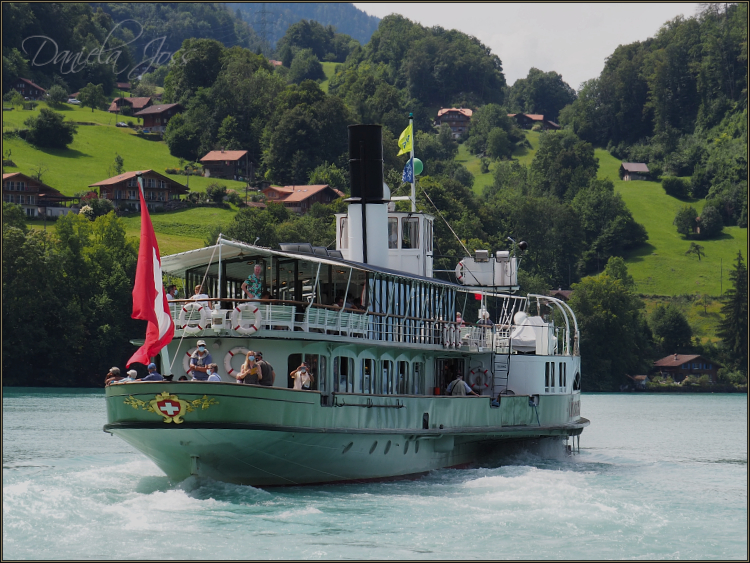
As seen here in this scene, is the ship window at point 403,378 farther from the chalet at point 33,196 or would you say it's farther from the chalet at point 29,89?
the chalet at point 29,89

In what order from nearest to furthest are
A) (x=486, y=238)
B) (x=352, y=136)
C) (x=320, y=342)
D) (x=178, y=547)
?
(x=178, y=547), (x=320, y=342), (x=352, y=136), (x=486, y=238)

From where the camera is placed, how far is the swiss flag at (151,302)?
25547 mm

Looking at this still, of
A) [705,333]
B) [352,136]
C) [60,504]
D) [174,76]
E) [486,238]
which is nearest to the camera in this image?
[60,504]

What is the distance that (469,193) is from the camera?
13188 cm

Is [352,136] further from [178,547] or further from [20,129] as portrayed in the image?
[20,129]

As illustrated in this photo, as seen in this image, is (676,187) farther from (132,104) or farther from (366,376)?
(366,376)

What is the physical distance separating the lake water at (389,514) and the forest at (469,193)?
26.0m

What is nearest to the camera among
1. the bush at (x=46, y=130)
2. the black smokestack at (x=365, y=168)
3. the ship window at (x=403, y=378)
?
the ship window at (x=403, y=378)

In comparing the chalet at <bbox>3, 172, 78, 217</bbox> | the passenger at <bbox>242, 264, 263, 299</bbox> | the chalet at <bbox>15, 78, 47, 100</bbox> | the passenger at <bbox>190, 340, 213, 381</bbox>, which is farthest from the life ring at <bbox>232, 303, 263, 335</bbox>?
the chalet at <bbox>15, 78, 47, 100</bbox>

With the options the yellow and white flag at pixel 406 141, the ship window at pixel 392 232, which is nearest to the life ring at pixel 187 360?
the ship window at pixel 392 232

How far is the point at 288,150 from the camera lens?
148 metres

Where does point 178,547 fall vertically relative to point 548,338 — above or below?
below

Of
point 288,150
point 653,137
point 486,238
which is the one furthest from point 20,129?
point 653,137

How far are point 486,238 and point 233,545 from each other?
316 feet
